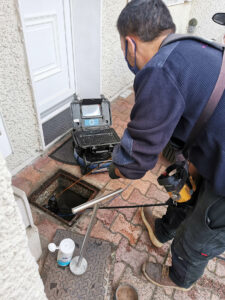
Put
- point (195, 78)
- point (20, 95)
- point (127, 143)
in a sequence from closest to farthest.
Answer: point (195, 78) < point (127, 143) < point (20, 95)

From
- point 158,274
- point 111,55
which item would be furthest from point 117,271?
point 111,55

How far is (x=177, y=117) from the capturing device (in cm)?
113

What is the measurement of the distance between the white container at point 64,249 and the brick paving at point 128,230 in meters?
0.26

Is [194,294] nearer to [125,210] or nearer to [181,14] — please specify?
[125,210]

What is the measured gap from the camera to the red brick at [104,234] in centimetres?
225

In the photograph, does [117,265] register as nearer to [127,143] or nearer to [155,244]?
[155,244]

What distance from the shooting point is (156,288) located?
196cm

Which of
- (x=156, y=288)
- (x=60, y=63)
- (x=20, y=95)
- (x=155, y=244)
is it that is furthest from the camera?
(x=60, y=63)

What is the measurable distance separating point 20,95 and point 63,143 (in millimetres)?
1114

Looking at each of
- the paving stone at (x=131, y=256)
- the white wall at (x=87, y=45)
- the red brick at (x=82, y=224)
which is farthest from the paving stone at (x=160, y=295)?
the white wall at (x=87, y=45)

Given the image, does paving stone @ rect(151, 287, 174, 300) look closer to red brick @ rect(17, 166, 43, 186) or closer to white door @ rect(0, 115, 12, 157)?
red brick @ rect(17, 166, 43, 186)

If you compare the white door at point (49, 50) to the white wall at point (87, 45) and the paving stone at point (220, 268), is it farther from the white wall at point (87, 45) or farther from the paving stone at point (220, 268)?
the paving stone at point (220, 268)

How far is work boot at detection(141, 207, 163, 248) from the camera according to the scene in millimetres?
2197

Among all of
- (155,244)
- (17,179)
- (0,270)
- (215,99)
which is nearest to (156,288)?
(155,244)
